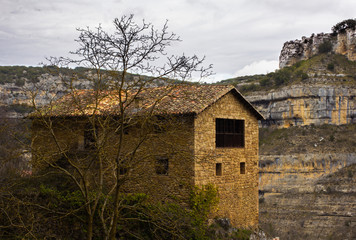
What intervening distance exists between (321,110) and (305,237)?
82.4 ft

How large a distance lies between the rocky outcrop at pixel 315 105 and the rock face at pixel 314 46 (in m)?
10.9

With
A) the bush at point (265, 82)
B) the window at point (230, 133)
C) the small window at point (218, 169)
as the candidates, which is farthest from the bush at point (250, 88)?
the small window at point (218, 169)

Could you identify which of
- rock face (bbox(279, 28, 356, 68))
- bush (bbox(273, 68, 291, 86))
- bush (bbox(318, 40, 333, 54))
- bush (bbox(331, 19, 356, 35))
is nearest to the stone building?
bush (bbox(273, 68, 291, 86))

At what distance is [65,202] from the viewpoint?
15398 millimetres

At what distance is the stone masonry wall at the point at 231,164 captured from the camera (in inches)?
739

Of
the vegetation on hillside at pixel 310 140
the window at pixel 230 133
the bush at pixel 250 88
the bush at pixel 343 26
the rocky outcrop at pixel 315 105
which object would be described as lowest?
the vegetation on hillside at pixel 310 140

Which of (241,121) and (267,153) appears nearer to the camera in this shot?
(241,121)

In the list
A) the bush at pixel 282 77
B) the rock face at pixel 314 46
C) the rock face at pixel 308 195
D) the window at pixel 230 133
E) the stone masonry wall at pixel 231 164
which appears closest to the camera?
the stone masonry wall at pixel 231 164

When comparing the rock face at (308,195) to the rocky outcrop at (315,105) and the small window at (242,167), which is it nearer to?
the rocky outcrop at (315,105)

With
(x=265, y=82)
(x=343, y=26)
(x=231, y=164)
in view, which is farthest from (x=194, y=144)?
(x=343, y=26)

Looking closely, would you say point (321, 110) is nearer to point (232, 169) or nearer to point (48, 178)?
point (232, 169)

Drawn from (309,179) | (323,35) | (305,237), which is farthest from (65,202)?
(323,35)

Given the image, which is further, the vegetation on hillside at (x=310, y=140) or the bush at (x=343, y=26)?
the bush at (x=343, y=26)

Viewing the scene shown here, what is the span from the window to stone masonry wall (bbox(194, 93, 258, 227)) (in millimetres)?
259
